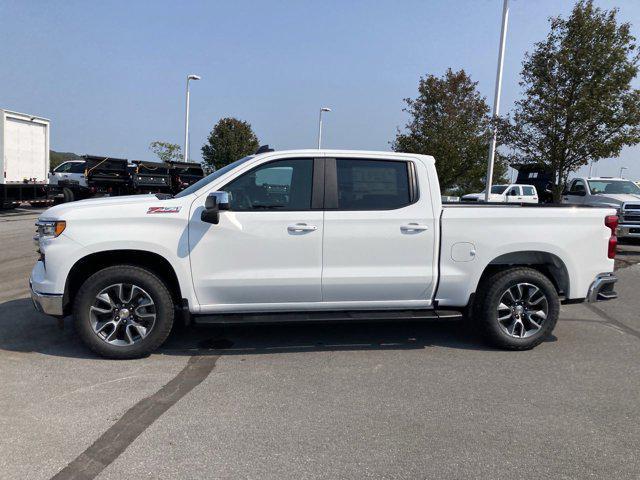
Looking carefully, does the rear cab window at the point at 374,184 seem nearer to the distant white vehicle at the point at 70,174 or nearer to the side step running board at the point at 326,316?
the side step running board at the point at 326,316

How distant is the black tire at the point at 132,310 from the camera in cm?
457

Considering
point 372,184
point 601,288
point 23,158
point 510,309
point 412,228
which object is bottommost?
point 510,309

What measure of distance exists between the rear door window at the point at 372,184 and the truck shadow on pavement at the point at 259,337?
4.76 ft

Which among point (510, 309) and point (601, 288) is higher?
point (601, 288)

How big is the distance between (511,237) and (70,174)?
2053cm

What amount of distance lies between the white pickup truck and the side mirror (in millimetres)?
15

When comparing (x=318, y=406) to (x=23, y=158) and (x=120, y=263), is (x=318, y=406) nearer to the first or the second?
(x=120, y=263)

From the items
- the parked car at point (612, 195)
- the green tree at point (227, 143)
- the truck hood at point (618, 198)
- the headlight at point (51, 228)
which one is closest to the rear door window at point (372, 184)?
the headlight at point (51, 228)

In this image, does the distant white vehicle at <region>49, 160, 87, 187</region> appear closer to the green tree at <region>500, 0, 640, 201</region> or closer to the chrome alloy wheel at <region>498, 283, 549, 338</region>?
the green tree at <region>500, 0, 640, 201</region>

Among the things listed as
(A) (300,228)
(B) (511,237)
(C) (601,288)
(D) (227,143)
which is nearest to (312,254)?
(A) (300,228)

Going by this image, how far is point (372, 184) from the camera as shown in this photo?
197 inches

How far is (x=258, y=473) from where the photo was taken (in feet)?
9.70

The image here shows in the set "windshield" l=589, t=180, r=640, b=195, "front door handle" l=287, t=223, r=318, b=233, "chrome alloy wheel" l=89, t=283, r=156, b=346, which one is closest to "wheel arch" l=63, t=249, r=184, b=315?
"chrome alloy wheel" l=89, t=283, r=156, b=346

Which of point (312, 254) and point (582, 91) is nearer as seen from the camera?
point (312, 254)
